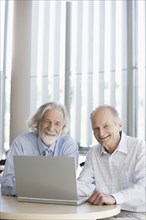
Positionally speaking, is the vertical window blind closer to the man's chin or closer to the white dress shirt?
the man's chin

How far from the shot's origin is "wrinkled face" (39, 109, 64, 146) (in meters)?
2.61

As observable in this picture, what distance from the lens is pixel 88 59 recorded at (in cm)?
554

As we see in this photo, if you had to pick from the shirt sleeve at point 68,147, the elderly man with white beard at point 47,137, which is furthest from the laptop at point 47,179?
the shirt sleeve at point 68,147

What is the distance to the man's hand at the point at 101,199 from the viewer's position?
1938 mm

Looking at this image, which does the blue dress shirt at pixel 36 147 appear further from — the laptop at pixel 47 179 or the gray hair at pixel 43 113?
the laptop at pixel 47 179

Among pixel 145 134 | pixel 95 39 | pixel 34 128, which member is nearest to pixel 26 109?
pixel 95 39

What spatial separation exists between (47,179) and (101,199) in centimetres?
31

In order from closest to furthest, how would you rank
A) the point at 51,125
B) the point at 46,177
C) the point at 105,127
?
the point at 46,177 → the point at 105,127 → the point at 51,125

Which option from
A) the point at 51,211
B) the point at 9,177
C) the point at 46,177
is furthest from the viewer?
the point at 9,177

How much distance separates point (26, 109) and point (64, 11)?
1.67 m

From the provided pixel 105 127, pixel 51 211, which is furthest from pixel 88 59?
pixel 51 211

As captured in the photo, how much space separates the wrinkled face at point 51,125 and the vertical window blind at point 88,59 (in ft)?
8.86

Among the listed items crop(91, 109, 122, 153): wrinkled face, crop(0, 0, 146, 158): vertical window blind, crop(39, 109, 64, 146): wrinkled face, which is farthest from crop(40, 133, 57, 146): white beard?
crop(0, 0, 146, 158): vertical window blind

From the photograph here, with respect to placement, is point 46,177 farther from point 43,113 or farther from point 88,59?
point 88,59
